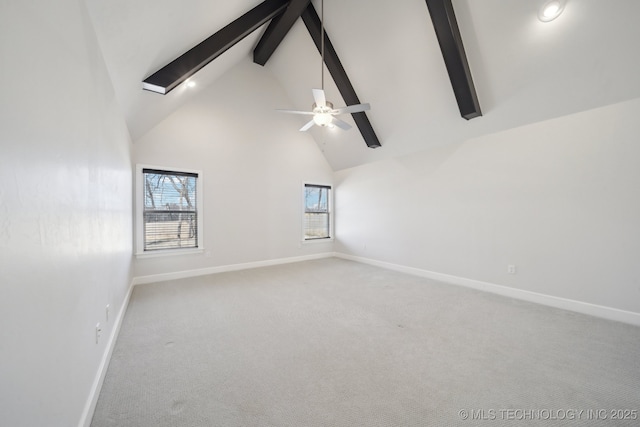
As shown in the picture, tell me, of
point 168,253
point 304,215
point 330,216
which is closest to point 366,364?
point 168,253

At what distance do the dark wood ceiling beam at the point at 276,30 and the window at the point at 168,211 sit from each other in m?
2.71

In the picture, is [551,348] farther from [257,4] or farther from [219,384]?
[257,4]

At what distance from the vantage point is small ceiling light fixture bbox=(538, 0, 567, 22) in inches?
98.2

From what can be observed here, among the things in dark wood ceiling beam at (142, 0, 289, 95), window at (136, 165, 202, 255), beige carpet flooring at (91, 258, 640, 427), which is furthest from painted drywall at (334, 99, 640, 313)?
window at (136, 165, 202, 255)

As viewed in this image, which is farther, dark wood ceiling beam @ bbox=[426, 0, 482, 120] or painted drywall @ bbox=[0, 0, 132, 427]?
dark wood ceiling beam @ bbox=[426, 0, 482, 120]

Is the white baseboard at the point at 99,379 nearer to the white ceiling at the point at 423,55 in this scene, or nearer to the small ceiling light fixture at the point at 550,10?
the white ceiling at the point at 423,55

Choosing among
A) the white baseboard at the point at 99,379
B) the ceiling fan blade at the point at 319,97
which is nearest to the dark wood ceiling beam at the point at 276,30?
the ceiling fan blade at the point at 319,97

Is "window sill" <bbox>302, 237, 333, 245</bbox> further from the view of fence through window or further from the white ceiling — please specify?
the white ceiling

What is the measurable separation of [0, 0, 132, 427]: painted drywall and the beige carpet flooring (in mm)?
570

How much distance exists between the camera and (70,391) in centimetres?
121

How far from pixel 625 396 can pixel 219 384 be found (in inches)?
111

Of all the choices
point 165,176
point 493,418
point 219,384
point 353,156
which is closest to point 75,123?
point 219,384

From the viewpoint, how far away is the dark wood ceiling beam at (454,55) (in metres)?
2.90

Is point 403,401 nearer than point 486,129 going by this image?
Yes
